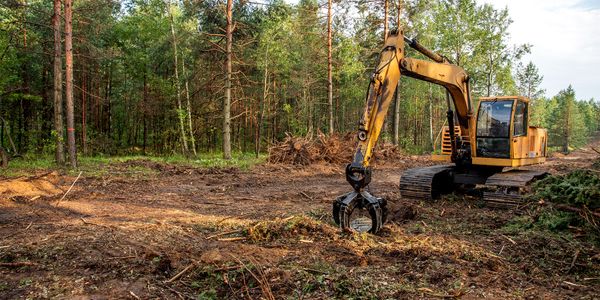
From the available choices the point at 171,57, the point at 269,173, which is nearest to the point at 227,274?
the point at 269,173

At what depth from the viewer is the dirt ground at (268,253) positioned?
4223mm

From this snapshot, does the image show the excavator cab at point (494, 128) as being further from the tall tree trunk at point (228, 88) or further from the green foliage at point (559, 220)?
the tall tree trunk at point (228, 88)

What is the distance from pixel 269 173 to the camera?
15.2 metres

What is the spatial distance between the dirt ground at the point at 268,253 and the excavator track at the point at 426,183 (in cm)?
40

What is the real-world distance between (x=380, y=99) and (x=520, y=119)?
4699 millimetres

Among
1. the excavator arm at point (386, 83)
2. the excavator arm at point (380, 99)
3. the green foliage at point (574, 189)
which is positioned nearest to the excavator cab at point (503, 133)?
the excavator arm at point (380, 99)

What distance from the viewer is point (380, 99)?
6.70 meters

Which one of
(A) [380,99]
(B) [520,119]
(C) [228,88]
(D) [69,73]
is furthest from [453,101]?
(D) [69,73]

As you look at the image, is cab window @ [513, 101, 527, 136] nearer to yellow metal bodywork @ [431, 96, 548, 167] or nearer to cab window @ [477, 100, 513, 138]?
yellow metal bodywork @ [431, 96, 548, 167]

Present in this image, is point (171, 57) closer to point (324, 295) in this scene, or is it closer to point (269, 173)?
point (269, 173)

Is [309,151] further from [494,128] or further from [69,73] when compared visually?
[69,73]

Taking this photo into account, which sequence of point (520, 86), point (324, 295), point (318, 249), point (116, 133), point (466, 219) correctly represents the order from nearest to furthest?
point (324, 295) < point (318, 249) < point (466, 219) < point (116, 133) < point (520, 86)

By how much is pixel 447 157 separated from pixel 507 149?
1569mm

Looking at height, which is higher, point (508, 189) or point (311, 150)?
point (311, 150)
